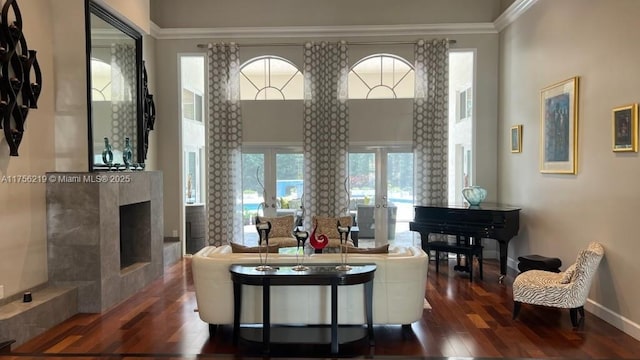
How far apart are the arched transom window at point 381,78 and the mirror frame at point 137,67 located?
3.48m

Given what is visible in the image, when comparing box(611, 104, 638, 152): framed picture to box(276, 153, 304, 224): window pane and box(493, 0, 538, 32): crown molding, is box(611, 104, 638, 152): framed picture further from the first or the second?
box(276, 153, 304, 224): window pane

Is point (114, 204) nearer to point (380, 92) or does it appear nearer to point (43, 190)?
point (43, 190)

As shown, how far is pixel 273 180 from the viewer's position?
26.4ft

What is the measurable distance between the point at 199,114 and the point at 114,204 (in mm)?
4937

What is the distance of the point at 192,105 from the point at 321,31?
3.42 metres

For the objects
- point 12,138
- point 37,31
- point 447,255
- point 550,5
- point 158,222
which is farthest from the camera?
point 447,255

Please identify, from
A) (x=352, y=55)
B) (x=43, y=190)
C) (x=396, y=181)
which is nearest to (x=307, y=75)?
(x=352, y=55)

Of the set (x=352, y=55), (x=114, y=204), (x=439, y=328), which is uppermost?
(x=352, y=55)

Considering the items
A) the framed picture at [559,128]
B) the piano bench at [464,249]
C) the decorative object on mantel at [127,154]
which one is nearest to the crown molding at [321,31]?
the framed picture at [559,128]

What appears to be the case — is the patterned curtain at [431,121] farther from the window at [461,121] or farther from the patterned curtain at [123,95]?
the patterned curtain at [123,95]

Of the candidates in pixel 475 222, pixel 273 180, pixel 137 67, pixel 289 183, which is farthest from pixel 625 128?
pixel 137 67

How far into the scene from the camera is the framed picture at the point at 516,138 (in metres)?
6.75

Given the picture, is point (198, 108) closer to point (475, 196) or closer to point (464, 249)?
point (475, 196)

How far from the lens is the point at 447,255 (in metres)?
7.73
